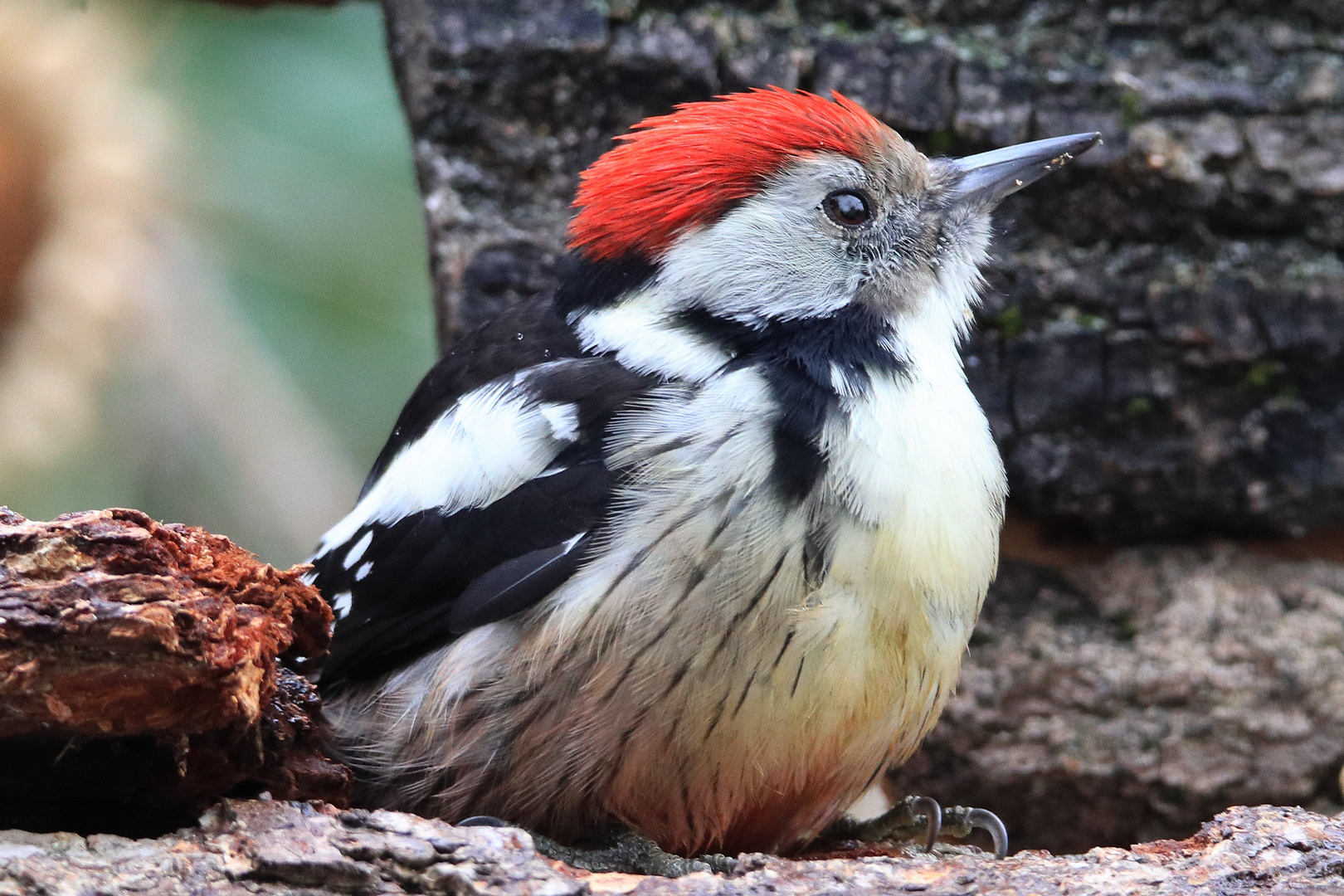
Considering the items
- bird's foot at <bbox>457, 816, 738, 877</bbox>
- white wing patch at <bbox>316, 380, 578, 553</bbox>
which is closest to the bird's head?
white wing patch at <bbox>316, 380, 578, 553</bbox>

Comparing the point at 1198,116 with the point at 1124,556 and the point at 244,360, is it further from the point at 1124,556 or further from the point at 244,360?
the point at 244,360

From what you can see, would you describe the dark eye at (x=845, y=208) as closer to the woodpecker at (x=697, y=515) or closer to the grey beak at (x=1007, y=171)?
the woodpecker at (x=697, y=515)

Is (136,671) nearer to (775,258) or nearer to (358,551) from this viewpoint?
(358,551)

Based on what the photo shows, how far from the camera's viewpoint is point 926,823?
91.3 inches

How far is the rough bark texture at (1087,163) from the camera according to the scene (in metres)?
2.69

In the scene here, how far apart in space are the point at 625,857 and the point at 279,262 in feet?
8.77

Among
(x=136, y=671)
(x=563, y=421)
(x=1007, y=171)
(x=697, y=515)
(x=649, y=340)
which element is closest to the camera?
(x=136, y=671)

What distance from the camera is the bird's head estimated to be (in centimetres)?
217

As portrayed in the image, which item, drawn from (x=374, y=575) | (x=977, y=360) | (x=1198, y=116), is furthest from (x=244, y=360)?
(x=1198, y=116)

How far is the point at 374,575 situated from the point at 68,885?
85cm

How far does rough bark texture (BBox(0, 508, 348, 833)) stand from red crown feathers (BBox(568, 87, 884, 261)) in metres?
0.85

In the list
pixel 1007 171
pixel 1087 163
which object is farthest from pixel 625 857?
pixel 1087 163

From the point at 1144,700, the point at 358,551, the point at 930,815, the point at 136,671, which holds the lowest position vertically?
the point at 1144,700

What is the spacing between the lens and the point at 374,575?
210 centimetres
